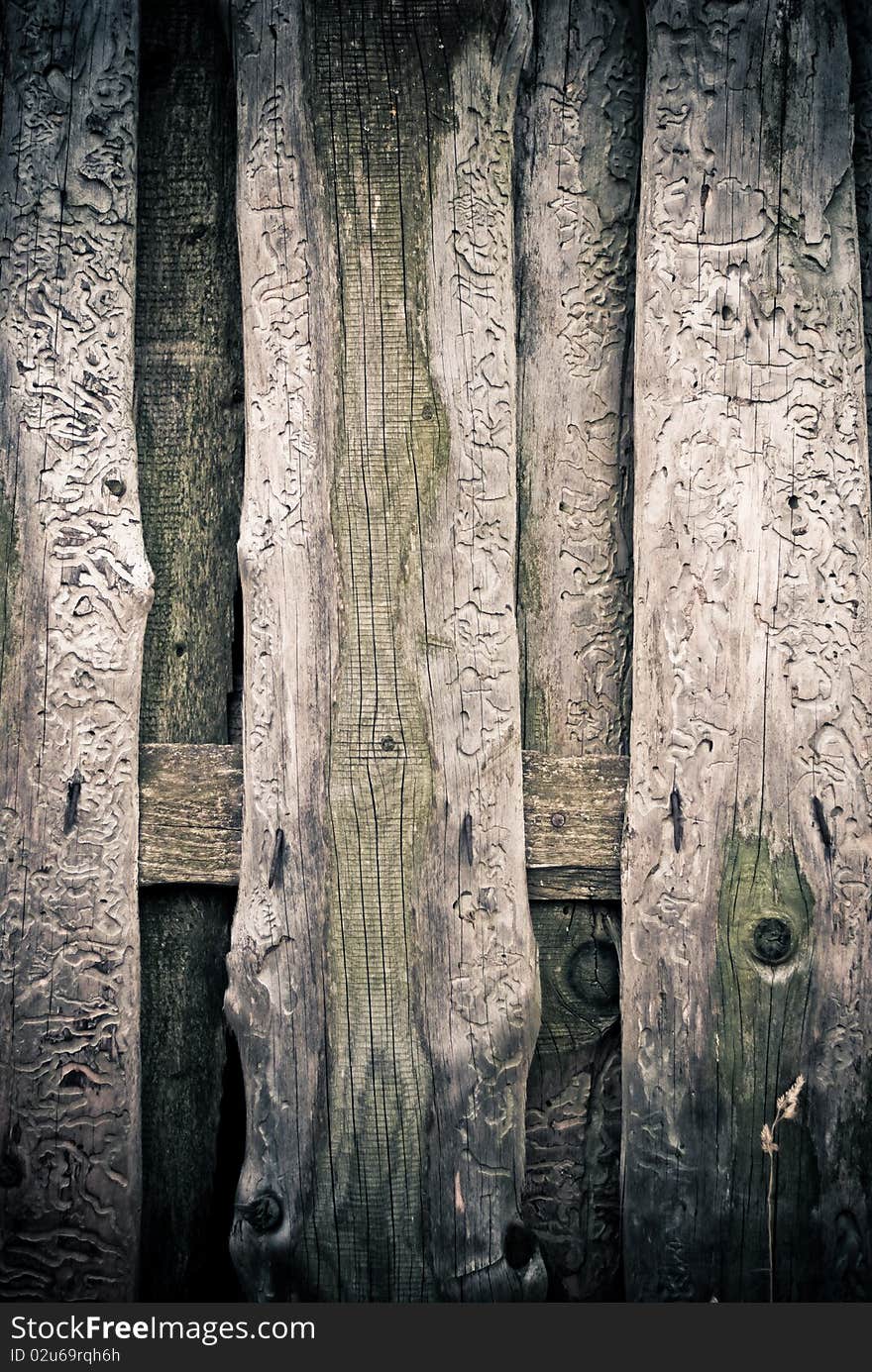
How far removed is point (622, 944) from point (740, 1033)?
0.30 metres

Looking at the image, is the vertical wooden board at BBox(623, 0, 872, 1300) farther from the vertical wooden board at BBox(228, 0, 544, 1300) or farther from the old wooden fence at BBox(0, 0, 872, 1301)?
the vertical wooden board at BBox(228, 0, 544, 1300)

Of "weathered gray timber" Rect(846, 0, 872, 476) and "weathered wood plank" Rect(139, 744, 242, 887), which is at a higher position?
"weathered gray timber" Rect(846, 0, 872, 476)

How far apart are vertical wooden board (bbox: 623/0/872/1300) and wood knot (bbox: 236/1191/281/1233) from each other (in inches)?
29.7

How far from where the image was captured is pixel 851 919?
2.34 m

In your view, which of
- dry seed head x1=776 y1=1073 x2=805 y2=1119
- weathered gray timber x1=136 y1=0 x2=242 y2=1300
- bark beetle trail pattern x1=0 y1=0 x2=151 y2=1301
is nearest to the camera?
dry seed head x1=776 y1=1073 x2=805 y2=1119

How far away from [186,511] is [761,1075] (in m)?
1.74

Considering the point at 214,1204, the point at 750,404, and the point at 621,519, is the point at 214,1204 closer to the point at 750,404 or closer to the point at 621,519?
the point at 621,519

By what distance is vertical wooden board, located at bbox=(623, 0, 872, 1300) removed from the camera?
234 centimetres

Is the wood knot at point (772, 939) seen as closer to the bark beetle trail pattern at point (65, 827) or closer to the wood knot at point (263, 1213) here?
the wood knot at point (263, 1213)

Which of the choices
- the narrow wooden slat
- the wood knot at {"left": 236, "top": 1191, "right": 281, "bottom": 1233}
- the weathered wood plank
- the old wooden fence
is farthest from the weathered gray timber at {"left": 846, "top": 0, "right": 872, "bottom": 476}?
the wood knot at {"left": 236, "top": 1191, "right": 281, "bottom": 1233}

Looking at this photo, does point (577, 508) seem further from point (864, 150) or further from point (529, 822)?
point (864, 150)

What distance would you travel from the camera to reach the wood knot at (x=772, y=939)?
2338 millimetres

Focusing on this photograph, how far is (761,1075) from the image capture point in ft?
7.67

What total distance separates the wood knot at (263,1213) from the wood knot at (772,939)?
1.14 metres
